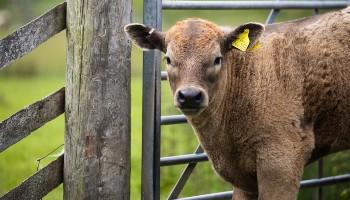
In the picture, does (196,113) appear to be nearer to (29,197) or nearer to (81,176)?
(81,176)

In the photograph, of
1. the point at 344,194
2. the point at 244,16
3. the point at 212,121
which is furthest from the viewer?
the point at 244,16

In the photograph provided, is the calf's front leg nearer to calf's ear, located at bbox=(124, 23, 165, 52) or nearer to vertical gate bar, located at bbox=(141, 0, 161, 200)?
vertical gate bar, located at bbox=(141, 0, 161, 200)

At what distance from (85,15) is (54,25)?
0.71ft

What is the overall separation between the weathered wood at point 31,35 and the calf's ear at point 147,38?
0.49 meters

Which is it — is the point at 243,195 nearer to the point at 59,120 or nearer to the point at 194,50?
the point at 194,50

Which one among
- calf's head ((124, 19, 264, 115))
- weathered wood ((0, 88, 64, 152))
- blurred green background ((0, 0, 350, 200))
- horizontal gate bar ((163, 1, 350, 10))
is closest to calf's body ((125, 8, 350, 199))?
calf's head ((124, 19, 264, 115))

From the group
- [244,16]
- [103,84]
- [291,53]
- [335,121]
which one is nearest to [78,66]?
[103,84]

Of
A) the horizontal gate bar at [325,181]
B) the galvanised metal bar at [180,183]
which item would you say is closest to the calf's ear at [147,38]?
the galvanised metal bar at [180,183]

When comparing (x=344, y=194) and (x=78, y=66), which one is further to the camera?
(x=344, y=194)

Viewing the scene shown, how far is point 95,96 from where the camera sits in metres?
5.03

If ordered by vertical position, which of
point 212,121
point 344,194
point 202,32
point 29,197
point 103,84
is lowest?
point 344,194

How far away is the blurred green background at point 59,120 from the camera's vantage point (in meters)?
7.71

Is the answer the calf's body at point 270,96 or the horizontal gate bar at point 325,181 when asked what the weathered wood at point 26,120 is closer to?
the calf's body at point 270,96

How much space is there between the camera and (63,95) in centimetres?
507
